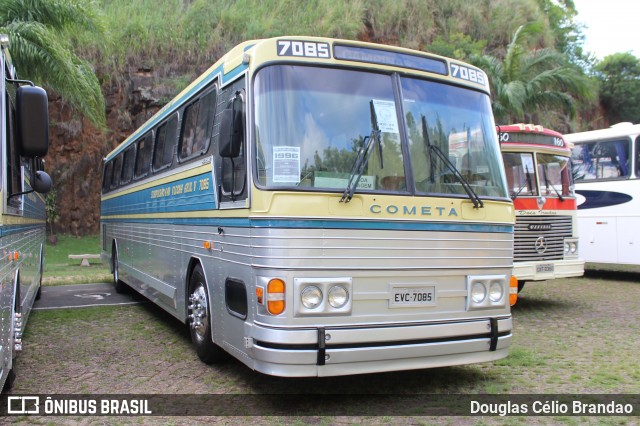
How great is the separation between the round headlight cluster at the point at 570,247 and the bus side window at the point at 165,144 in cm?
673

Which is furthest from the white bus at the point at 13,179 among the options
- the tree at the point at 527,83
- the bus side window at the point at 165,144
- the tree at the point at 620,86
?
the tree at the point at 620,86

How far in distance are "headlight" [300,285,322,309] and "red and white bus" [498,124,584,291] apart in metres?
5.71

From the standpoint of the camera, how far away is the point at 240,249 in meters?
5.39

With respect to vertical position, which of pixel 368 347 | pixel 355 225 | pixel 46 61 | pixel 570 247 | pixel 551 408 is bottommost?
pixel 551 408

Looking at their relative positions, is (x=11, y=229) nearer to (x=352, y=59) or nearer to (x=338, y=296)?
(x=338, y=296)

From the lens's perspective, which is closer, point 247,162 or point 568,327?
point 247,162

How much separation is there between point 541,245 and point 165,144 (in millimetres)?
6127

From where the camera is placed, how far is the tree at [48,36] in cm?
1271

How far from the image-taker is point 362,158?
17.1 feet

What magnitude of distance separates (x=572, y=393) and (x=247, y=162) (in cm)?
367

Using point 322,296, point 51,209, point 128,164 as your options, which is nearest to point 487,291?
point 322,296

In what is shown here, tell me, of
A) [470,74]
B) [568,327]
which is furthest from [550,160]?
[470,74]

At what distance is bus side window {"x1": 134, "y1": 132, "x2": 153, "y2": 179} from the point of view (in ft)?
31.1

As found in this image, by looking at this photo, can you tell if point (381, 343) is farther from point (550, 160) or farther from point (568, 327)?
point (550, 160)
